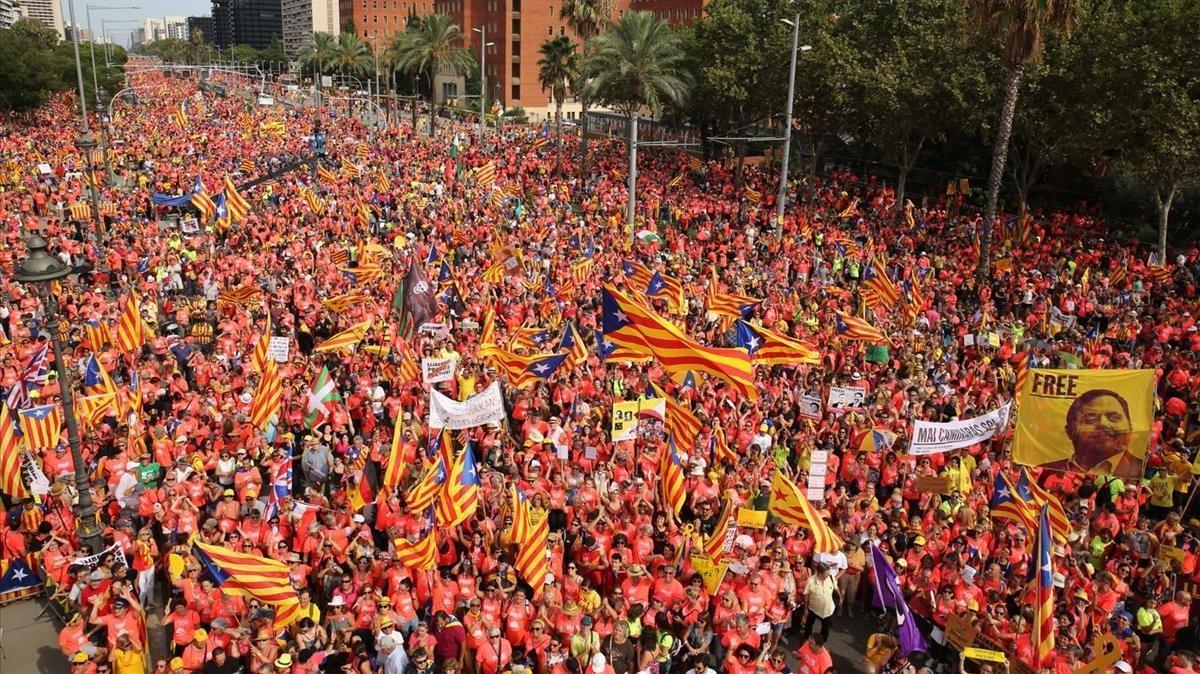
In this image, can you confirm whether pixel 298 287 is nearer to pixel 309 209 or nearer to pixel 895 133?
pixel 309 209

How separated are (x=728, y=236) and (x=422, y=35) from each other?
1686 inches

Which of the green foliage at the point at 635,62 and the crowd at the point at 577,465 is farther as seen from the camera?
the green foliage at the point at 635,62

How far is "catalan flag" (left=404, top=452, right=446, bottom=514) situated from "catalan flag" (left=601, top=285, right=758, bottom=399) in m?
4.11

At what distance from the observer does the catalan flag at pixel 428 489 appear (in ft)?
36.8

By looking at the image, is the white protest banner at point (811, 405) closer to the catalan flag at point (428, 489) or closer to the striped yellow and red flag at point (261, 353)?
the catalan flag at point (428, 489)

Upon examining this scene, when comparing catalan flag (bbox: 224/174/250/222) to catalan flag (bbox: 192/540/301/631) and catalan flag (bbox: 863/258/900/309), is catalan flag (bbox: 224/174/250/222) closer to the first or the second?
catalan flag (bbox: 863/258/900/309)

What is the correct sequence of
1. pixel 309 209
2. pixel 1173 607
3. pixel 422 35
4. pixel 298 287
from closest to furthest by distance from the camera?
pixel 1173 607 < pixel 298 287 < pixel 309 209 < pixel 422 35

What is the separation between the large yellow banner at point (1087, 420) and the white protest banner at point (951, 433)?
857 millimetres

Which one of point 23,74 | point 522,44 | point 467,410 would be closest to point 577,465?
point 467,410

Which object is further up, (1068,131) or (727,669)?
(1068,131)

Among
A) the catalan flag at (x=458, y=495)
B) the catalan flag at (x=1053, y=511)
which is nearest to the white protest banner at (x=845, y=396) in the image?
the catalan flag at (x=1053, y=511)

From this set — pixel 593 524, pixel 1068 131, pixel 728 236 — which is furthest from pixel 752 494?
pixel 1068 131

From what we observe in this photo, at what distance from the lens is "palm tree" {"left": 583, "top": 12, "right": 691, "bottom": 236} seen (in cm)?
4075

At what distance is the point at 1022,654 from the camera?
922 centimetres
